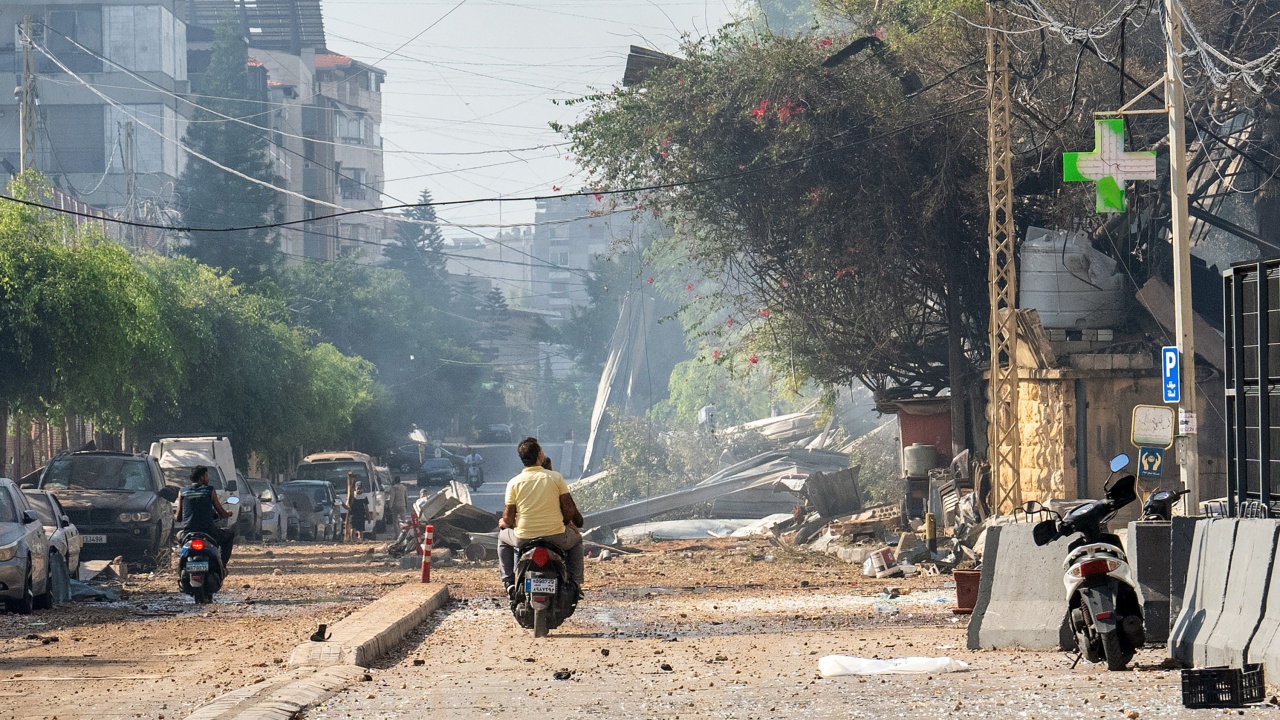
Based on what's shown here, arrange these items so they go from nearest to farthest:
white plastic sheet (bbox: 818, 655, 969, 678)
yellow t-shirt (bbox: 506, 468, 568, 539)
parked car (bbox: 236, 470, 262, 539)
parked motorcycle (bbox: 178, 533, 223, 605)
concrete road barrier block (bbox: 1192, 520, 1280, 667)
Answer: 1. concrete road barrier block (bbox: 1192, 520, 1280, 667)
2. white plastic sheet (bbox: 818, 655, 969, 678)
3. yellow t-shirt (bbox: 506, 468, 568, 539)
4. parked motorcycle (bbox: 178, 533, 223, 605)
5. parked car (bbox: 236, 470, 262, 539)

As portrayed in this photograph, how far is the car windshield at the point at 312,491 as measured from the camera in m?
39.8

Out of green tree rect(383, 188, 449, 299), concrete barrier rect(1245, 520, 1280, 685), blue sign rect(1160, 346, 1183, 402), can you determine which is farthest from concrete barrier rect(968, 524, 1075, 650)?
green tree rect(383, 188, 449, 299)

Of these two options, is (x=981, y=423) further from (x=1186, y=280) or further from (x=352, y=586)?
(x=352, y=586)

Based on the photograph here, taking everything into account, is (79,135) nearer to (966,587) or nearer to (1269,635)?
(966,587)

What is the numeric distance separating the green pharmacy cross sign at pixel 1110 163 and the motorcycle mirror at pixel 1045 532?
32.8ft

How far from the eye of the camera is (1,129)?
7819cm

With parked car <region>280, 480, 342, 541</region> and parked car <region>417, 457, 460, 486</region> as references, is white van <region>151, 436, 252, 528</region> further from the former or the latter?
parked car <region>417, 457, 460, 486</region>

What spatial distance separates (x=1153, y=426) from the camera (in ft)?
46.3

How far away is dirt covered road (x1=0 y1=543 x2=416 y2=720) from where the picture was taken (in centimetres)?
889

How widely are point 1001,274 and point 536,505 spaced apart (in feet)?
36.7

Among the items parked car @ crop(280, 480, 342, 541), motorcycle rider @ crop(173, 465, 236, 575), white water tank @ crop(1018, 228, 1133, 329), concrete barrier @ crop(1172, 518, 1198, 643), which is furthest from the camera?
parked car @ crop(280, 480, 342, 541)

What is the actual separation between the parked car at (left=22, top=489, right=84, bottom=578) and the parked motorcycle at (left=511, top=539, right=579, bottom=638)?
715 cm

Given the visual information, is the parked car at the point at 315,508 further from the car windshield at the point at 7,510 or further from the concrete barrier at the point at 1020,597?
the concrete barrier at the point at 1020,597

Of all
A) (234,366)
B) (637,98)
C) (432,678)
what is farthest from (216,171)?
(432,678)
